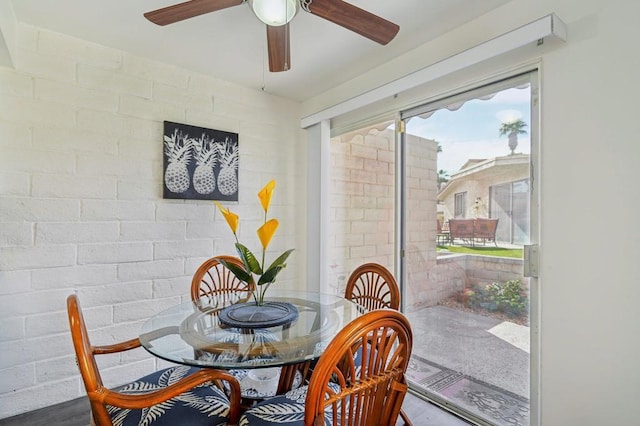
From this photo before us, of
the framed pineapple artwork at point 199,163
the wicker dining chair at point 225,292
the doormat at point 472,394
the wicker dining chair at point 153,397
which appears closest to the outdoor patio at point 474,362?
the doormat at point 472,394

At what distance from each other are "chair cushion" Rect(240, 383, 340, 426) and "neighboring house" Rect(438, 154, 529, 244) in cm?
138

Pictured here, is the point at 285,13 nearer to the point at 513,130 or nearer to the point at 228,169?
the point at 513,130

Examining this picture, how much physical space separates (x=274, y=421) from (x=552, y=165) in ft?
5.64

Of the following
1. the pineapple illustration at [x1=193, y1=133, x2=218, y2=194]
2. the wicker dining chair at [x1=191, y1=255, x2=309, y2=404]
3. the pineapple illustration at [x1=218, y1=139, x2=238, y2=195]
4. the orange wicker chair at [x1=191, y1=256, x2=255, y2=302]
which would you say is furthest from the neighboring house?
the pineapple illustration at [x1=193, y1=133, x2=218, y2=194]

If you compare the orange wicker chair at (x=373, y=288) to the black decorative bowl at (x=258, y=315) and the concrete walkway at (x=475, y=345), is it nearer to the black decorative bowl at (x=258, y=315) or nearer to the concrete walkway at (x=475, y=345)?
the concrete walkway at (x=475, y=345)

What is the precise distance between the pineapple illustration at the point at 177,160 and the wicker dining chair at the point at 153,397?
1.38m

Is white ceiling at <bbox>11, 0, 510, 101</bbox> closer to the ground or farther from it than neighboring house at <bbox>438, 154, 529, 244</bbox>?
farther from it

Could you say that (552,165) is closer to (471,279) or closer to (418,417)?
(471,279)

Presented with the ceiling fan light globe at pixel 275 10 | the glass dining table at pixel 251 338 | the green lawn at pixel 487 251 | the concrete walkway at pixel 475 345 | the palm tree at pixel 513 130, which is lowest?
the concrete walkway at pixel 475 345

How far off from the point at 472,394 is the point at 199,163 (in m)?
2.55

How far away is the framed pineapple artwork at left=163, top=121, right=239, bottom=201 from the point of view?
8.39 ft

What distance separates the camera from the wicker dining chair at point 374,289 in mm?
1939

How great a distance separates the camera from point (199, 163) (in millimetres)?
2682

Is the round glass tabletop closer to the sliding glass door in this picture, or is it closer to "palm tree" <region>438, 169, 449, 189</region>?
the sliding glass door
